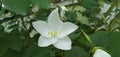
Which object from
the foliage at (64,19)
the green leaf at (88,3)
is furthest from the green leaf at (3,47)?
the green leaf at (88,3)

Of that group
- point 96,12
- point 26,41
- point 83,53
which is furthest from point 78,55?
point 96,12

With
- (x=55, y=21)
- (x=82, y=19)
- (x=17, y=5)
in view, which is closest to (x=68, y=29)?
(x=55, y=21)

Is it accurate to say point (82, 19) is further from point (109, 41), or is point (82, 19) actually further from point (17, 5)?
point (17, 5)

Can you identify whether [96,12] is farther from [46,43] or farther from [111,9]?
[46,43]

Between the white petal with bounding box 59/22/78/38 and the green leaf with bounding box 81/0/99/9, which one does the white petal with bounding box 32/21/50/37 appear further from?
the green leaf with bounding box 81/0/99/9

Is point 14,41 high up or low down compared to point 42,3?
down

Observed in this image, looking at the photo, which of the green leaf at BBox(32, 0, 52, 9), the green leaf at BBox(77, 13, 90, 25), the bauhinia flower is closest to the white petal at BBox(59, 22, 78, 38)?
the bauhinia flower
